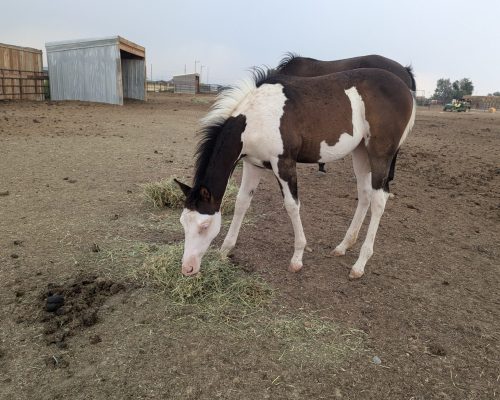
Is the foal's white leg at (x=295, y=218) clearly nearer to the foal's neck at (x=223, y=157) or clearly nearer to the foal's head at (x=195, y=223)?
the foal's neck at (x=223, y=157)

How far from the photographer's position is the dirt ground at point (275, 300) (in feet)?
7.96

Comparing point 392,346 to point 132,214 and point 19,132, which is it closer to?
point 132,214

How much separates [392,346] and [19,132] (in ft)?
34.5

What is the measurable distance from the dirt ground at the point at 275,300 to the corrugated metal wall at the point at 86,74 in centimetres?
1382

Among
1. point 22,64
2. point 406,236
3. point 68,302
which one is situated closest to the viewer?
→ point 68,302

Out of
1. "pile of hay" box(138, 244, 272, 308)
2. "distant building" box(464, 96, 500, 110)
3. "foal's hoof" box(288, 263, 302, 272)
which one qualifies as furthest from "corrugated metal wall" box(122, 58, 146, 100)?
"distant building" box(464, 96, 500, 110)

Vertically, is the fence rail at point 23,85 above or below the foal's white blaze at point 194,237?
above

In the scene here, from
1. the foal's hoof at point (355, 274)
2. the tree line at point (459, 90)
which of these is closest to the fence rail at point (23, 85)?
the foal's hoof at point (355, 274)

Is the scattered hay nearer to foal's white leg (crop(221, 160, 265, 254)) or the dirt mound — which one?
foal's white leg (crop(221, 160, 265, 254))

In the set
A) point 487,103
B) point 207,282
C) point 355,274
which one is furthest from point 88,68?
point 487,103

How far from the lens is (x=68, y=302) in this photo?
10.3ft

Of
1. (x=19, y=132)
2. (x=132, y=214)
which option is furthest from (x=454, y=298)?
(x=19, y=132)

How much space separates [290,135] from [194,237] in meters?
1.20

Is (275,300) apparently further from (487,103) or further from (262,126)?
(487,103)
